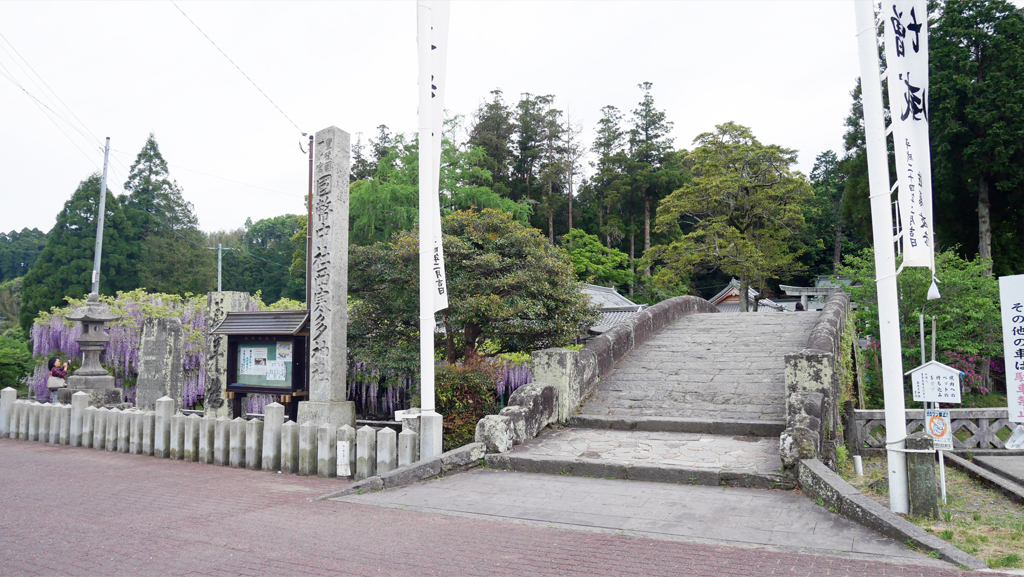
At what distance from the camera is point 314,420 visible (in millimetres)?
9273

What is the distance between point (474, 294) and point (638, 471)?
514cm

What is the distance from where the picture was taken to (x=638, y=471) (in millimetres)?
6371

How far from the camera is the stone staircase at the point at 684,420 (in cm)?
643

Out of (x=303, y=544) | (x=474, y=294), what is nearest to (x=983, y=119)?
(x=474, y=294)

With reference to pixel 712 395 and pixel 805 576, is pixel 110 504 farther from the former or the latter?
pixel 712 395

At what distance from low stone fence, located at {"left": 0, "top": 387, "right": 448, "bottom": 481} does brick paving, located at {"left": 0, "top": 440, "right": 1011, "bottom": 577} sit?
31.4 inches

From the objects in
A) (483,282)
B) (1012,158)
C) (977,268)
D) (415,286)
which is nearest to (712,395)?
(483,282)

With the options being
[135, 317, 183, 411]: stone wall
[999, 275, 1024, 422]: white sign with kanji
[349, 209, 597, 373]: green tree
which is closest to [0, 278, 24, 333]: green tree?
[135, 317, 183, 411]: stone wall

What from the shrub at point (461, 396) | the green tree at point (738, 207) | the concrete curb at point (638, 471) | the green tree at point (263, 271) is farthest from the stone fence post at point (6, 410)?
the green tree at point (263, 271)

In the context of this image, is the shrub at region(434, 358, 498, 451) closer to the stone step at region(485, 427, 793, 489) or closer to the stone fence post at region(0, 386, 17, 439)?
the stone step at region(485, 427, 793, 489)

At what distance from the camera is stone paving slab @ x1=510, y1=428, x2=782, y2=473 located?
652 centimetres

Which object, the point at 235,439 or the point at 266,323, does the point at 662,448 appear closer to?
the point at 235,439

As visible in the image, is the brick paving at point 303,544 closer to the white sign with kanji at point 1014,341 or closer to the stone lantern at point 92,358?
the white sign with kanji at point 1014,341

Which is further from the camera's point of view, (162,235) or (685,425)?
(162,235)
